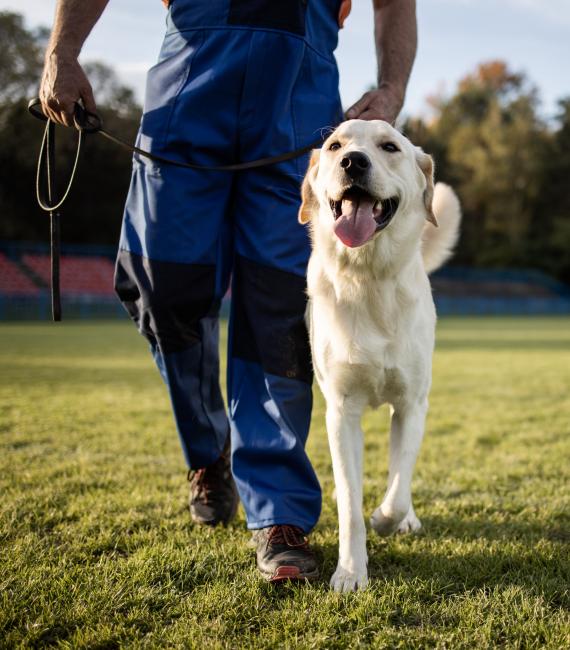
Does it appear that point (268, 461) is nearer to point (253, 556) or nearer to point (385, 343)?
point (253, 556)

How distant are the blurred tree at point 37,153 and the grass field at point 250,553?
25005 millimetres

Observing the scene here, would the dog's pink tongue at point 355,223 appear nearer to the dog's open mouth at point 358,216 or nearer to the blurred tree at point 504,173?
the dog's open mouth at point 358,216

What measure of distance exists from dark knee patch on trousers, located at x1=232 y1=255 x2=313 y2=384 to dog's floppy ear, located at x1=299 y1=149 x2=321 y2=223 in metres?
0.25

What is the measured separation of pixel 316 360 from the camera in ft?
6.84

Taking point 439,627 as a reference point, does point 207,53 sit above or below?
above

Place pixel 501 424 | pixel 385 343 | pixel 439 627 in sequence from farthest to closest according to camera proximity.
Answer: pixel 501 424, pixel 385 343, pixel 439 627

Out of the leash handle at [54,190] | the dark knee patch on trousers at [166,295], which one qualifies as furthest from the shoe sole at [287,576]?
the leash handle at [54,190]

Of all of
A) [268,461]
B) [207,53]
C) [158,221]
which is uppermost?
[207,53]

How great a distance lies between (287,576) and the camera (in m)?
1.79

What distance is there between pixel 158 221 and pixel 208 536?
1.30 m

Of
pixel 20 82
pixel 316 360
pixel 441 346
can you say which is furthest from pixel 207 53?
pixel 20 82

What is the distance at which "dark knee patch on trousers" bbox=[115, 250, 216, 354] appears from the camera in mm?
A: 2158

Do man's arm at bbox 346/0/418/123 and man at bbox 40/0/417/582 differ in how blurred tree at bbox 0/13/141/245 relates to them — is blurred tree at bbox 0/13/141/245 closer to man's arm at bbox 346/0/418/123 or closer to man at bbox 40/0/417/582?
man at bbox 40/0/417/582

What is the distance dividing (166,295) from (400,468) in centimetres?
115
